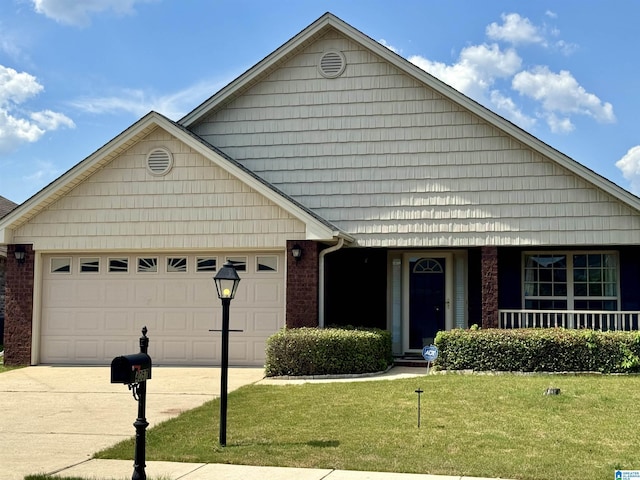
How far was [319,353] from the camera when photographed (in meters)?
13.8

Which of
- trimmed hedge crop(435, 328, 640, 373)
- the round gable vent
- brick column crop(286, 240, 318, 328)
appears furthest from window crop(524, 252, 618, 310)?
the round gable vent

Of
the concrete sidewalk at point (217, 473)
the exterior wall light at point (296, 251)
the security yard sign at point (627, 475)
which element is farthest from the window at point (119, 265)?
the security yard sign at point (627, 475)

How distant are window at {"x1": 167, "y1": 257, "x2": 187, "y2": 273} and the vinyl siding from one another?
0.50 meters

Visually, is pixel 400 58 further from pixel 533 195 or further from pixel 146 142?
pixel 146 142

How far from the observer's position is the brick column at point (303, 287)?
15002 mm

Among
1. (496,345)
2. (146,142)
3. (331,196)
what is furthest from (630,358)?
(146,142)

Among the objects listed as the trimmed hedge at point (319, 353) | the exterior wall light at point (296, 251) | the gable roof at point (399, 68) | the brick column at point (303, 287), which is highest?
the gable roof at point (399, 68)

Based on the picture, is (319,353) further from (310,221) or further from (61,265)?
(61,265)

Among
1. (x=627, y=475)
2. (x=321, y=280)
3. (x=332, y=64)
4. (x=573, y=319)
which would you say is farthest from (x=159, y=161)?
(x=627, y=475)

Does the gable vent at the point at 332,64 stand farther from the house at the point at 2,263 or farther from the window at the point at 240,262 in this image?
the house at the point at 2,263

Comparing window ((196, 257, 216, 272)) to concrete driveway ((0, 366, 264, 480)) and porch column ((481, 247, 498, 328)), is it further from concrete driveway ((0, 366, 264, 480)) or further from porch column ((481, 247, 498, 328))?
porch column ((481, 247, 498, 328))

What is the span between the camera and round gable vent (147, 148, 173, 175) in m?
15.7

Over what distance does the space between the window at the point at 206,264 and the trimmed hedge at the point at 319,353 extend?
8.36 ft

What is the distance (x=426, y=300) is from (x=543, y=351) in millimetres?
3870
